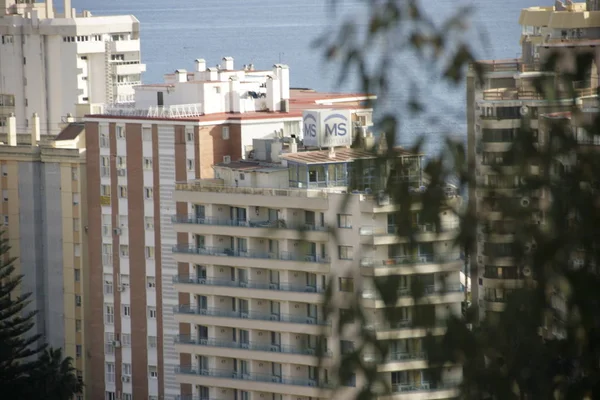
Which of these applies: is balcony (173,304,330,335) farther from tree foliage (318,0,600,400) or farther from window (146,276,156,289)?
tree foliage (318,0,600,400)

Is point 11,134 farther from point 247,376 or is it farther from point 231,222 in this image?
point 247,376

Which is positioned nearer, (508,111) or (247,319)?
(508,111)

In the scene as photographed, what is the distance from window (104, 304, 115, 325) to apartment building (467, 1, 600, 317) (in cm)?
1166

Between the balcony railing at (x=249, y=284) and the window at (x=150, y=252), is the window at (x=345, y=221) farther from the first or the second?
the window at (x=150, y=252)

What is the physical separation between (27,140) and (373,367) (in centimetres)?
4337

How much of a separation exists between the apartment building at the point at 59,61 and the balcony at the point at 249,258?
62.1 feet

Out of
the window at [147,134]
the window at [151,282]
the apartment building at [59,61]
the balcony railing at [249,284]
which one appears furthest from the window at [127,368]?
the apartment building at [59,61]

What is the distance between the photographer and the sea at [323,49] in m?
7.93

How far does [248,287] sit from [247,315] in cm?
59

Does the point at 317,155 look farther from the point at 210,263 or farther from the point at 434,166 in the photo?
the point at 434,166

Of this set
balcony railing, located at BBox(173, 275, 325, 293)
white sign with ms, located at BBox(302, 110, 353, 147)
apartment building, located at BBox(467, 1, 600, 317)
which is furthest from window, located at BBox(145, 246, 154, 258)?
apartment building, located at BBox(467, 1, 600, 317)

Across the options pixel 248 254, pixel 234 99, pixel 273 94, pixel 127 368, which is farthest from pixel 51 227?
pixel 248 254

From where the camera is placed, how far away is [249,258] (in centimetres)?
4078

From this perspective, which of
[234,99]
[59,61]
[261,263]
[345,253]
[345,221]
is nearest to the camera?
[345,221]
